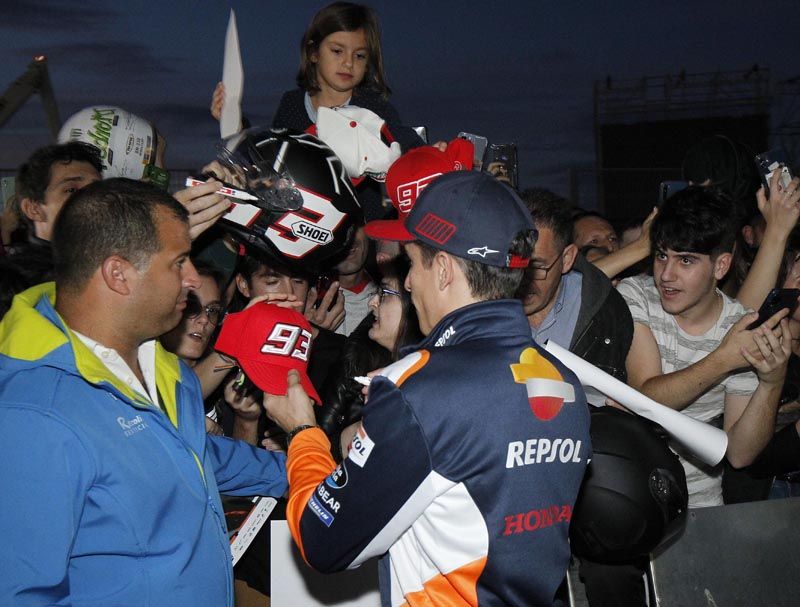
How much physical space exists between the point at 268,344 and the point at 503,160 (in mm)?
1687

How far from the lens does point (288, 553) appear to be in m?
3.44

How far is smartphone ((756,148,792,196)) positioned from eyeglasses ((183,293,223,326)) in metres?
3.01

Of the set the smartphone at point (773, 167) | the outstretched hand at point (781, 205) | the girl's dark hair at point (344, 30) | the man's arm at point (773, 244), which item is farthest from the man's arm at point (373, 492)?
the smartphone at point (773, 167)

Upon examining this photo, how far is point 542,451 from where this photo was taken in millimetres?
2154

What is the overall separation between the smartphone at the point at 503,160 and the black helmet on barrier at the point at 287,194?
0.81 metres

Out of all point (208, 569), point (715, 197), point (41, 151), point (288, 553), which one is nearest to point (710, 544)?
point (715, 197)

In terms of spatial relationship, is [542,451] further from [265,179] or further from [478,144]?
[478,144]

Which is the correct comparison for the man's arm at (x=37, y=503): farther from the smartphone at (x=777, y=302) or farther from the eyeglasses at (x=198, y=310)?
the smartphone at (x=777, y=302)

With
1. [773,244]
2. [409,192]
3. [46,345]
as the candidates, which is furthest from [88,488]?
[773,244]

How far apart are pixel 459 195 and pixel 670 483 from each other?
1.56 meters

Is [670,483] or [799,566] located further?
[799,566]

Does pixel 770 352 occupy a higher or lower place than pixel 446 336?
lower

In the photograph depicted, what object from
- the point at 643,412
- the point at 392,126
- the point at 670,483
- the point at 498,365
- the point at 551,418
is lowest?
the point at 670,483

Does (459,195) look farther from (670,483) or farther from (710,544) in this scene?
(710,544)
